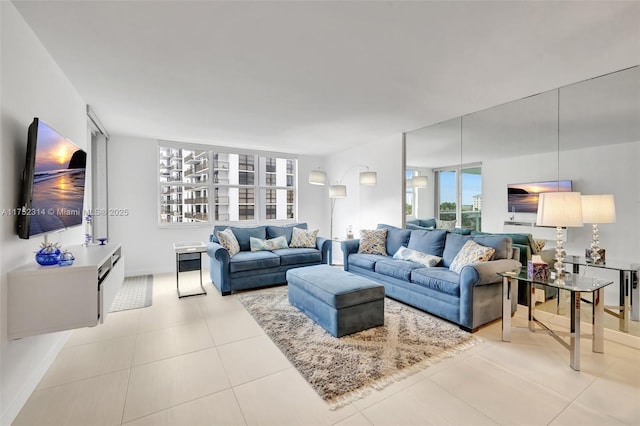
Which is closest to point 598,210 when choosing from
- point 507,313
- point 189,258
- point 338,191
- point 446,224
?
point 507,313

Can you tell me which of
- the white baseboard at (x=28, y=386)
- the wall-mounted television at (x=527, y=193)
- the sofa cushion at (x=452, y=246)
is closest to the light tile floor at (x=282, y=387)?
the white baseboard at (x=28, y=386)

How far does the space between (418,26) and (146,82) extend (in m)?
2.58

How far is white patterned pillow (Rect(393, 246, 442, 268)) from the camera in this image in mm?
3504

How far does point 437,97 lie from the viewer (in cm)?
326

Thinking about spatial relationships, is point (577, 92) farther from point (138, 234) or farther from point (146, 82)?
point (138, 234)

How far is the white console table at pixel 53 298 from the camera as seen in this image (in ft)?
5.74

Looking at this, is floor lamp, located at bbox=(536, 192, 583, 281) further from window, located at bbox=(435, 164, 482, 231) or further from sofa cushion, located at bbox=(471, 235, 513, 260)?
window, located at bbox=(435, 164, 482, 231)

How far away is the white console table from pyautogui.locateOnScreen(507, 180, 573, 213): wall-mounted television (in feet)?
14.0

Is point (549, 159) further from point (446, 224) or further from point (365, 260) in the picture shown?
point (365, 260)

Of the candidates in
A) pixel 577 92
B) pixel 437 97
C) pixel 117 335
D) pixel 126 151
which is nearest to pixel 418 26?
pixel 437 97

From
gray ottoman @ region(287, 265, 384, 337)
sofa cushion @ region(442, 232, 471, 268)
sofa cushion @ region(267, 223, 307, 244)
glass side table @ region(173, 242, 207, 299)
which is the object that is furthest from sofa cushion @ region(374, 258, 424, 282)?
glass side table @ region(173, 242, 207, 299)

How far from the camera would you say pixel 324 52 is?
2.32 metres

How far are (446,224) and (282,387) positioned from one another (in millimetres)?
3336

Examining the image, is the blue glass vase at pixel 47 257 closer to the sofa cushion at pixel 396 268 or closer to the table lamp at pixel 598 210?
the sofa cushion at pixel 396 268
